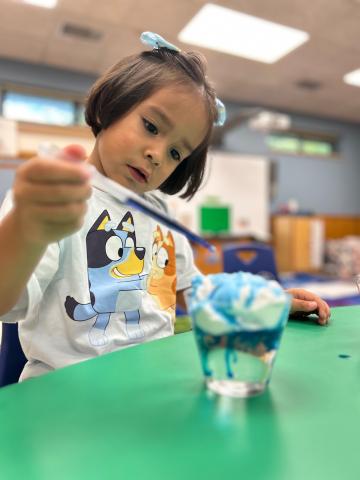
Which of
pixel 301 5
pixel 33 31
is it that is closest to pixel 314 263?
A: pixel 301 5

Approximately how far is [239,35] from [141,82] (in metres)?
3.09

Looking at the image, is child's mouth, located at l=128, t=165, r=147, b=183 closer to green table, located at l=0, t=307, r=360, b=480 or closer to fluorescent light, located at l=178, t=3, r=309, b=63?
green table, located at l=0, t=307, r=360, b=480

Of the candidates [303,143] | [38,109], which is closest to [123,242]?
[38,109]

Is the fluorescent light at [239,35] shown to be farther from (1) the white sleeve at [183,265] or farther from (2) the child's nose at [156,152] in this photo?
(2) the child's nose at [156,152]

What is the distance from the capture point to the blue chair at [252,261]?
1.76 meters

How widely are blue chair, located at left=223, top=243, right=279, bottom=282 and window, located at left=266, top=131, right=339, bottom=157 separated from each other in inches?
169

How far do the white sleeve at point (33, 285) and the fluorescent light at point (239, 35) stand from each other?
114 inches

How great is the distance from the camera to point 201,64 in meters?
0.80

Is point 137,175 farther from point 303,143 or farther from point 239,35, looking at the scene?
point 303,143

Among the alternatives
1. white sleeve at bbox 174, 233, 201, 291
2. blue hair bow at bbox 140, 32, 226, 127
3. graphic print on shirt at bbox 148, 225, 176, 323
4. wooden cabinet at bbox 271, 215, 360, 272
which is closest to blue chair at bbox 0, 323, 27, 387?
graphic print on shirt at bbox 148, 225, 176, 323

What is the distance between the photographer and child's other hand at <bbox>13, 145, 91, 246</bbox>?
1.00ft

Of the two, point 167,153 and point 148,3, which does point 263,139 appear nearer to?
point 148,3

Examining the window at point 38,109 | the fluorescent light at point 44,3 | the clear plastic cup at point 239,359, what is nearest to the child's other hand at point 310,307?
the clear plastic cup at point 239,359

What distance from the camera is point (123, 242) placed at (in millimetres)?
729
